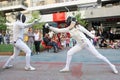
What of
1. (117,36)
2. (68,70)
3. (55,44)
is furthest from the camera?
(117,36)

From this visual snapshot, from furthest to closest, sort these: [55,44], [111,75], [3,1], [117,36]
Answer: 1. [3,1]
2. [117,36]
3. [55,44]
4. [111,75]

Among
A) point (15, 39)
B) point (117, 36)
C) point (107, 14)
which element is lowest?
point (117, 36)

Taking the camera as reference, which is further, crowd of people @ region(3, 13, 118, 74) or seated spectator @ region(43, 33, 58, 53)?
seated spectator @ region(43, 33, 58, 53)

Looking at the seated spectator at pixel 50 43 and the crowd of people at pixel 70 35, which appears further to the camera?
the seated spectator at pixel 50 43

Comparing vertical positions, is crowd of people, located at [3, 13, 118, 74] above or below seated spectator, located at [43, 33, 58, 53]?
above

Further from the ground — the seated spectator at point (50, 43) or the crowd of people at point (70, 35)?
the crowd of people at point (70, 35)

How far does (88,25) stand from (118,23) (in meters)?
4.55

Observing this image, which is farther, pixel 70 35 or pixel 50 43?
pixel 50 43

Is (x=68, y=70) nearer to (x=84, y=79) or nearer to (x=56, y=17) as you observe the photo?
(x=84, y=79)

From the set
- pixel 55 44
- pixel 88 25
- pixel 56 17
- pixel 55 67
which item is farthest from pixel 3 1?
pixel 55 67

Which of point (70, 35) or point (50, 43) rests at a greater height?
point (70, 35)

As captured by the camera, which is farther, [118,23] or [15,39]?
[118,23]

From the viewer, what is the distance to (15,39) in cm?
1020

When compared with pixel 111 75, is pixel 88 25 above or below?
A: below
